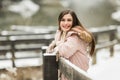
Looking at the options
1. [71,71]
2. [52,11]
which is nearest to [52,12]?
[52,11]

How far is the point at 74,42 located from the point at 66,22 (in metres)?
0.24

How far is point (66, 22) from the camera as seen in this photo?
290 cm

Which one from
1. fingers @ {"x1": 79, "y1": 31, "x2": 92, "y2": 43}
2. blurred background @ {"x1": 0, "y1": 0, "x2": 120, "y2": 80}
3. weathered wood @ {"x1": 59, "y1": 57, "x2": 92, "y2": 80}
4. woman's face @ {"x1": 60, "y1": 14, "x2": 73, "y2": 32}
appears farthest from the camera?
blurred background @ {"x1": 0, "y1": 0, "x2": 120, "y2": 80}

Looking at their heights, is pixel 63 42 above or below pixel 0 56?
above

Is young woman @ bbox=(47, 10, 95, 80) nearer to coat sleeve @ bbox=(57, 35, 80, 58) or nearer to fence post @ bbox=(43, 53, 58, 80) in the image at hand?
Result: coat sleeve @ bbox=(57, 35, 80, 58)

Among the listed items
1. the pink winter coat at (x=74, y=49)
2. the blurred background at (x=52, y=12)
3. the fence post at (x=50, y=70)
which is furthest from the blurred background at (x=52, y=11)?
A: the pink winter coat at (x=74, y=49)

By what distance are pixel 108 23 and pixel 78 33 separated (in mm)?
13892

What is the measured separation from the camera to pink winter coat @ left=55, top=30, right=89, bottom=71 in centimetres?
273

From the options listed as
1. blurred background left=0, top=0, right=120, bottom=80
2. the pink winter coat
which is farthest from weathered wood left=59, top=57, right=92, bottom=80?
blurred background left=0, top=0, right=120, bottom=80

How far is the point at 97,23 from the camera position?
16281mm

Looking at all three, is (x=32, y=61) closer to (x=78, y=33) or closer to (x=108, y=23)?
(x=78, y=33)

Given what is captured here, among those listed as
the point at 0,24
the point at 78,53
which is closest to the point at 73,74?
the point at 78,53

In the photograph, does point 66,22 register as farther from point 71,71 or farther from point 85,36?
point 71,71

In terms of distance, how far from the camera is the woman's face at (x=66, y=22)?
2893 mm
